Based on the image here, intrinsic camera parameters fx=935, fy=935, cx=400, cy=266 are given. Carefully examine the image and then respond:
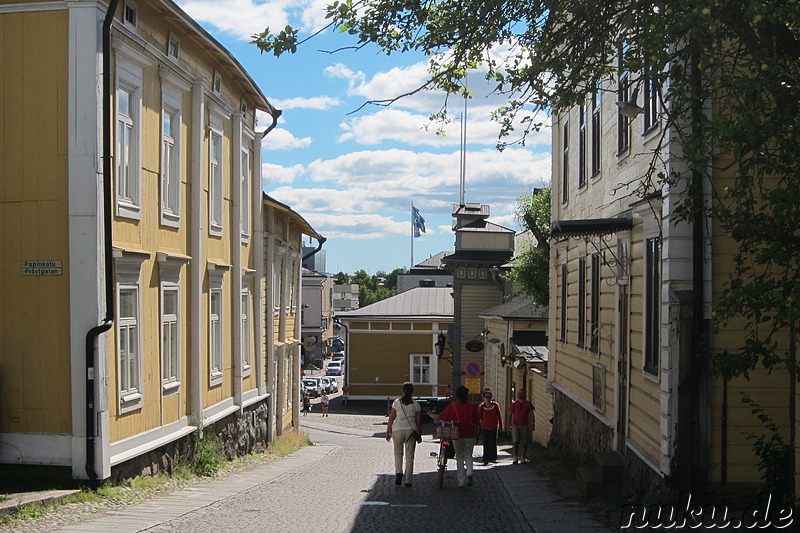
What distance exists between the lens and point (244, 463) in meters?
17.3

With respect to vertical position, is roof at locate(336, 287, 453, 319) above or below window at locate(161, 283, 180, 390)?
below

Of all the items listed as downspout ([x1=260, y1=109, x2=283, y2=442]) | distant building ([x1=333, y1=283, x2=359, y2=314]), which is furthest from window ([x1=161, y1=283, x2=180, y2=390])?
distant building ([x1=333, y1=283, x2=359, y2=314])

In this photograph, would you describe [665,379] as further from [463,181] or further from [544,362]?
[463,181]

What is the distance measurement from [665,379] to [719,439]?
0.80 m

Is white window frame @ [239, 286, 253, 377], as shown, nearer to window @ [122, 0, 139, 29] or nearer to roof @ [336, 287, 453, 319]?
window @ [122, 0, 139, 29]

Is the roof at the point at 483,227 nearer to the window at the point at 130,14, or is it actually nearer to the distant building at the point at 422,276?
the window at the point at 130,14

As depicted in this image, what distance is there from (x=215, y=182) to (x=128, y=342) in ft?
17.8

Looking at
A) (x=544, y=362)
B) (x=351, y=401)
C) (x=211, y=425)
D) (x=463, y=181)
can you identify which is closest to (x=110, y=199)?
(x=211, y=425)

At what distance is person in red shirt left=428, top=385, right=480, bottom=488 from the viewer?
13180 millimetres

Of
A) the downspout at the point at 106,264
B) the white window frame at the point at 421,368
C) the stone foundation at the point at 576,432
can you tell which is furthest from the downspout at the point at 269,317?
the white window frame at the point at 421,368

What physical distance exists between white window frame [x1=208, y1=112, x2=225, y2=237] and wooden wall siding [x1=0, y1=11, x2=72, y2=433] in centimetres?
533

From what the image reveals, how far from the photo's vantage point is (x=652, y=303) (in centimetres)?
1105

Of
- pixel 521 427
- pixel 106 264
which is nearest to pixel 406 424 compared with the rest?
pixel 106 264

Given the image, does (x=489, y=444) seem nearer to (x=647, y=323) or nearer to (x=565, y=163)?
(x=565, y=163)
